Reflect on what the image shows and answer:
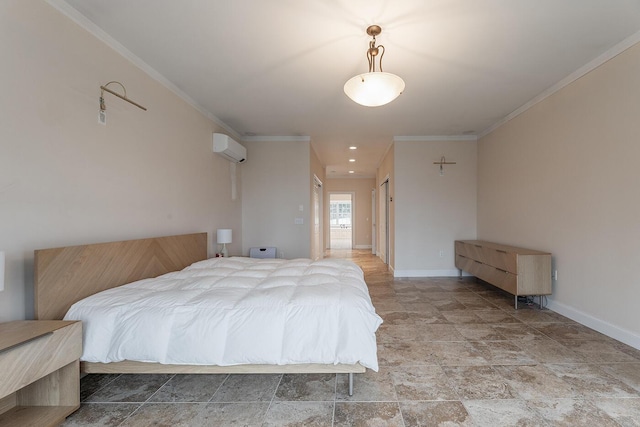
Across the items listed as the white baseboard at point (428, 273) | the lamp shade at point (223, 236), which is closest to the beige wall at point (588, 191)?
the white baseboard at point (428, 273)

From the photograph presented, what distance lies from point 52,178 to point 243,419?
1.93 metres

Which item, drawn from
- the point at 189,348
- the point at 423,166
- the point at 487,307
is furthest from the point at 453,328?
the point at 423,166

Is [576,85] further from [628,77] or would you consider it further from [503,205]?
[503,205]

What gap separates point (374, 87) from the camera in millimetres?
2193

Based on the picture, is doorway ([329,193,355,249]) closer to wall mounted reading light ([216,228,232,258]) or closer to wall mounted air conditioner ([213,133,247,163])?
wall mounted air conditioner ([213,133,247,163])

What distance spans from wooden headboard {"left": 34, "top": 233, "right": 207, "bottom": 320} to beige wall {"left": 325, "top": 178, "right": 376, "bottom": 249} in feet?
26.1

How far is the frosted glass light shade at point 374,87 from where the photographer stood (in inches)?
84.4

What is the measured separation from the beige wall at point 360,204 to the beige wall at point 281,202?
513cm

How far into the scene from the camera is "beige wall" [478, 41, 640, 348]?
8.33ft

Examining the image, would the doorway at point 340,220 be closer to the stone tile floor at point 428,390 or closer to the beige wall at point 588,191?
the beige wall at point 588,191

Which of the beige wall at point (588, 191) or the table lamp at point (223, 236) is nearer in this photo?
the beige wall at point (588, 191)

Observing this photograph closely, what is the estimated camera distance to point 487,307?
12.1 ft

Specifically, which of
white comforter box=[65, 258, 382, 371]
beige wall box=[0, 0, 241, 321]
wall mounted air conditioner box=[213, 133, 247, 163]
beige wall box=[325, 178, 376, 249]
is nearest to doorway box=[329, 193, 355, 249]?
beige wall box=[325, 178, 376, 249]

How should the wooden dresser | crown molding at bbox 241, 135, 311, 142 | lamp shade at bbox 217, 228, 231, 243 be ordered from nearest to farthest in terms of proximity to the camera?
the wooden dresser < lamp shade at bbox 217, 228, 231, 243 < crown molding at bbox 241, 135, 311, 142
